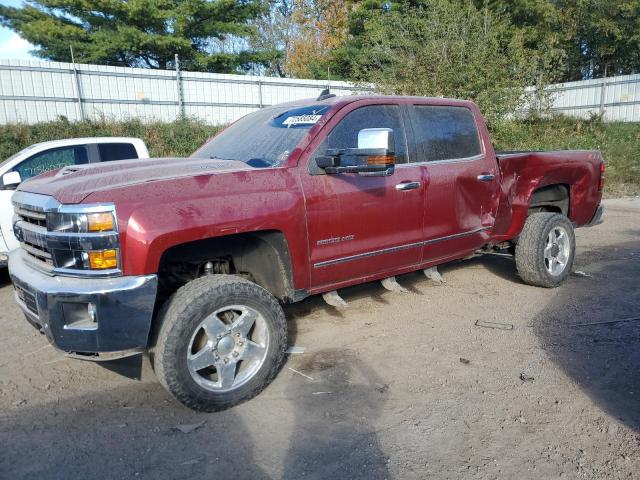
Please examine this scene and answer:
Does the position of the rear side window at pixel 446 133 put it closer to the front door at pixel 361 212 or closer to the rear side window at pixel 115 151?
the front door at pixel 361 212

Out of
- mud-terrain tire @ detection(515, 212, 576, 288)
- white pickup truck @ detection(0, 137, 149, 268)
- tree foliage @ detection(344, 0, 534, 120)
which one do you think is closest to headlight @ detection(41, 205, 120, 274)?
white pickup truck @ detection(0, 137, 149, 268)

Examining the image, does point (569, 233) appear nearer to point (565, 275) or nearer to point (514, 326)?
point (565, 275)

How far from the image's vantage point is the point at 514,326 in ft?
14.6

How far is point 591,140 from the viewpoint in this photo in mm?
17953

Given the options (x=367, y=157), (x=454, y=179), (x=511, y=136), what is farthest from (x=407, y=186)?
(x=511, y=136)

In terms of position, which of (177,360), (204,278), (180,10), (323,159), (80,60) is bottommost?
(177,360)

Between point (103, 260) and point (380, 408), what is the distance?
184cm

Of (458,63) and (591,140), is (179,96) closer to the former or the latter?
(458,63)

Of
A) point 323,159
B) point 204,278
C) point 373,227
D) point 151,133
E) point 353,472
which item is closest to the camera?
point 353,472

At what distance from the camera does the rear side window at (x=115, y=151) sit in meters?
6.95

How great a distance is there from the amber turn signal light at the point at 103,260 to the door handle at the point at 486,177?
330 cm

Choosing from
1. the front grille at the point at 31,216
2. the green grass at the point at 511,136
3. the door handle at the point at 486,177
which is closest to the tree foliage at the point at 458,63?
the green grass at the point at 511,136

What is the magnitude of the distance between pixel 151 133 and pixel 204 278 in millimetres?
12653

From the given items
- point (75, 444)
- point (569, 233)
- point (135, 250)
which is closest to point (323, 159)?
point (135, 250)
